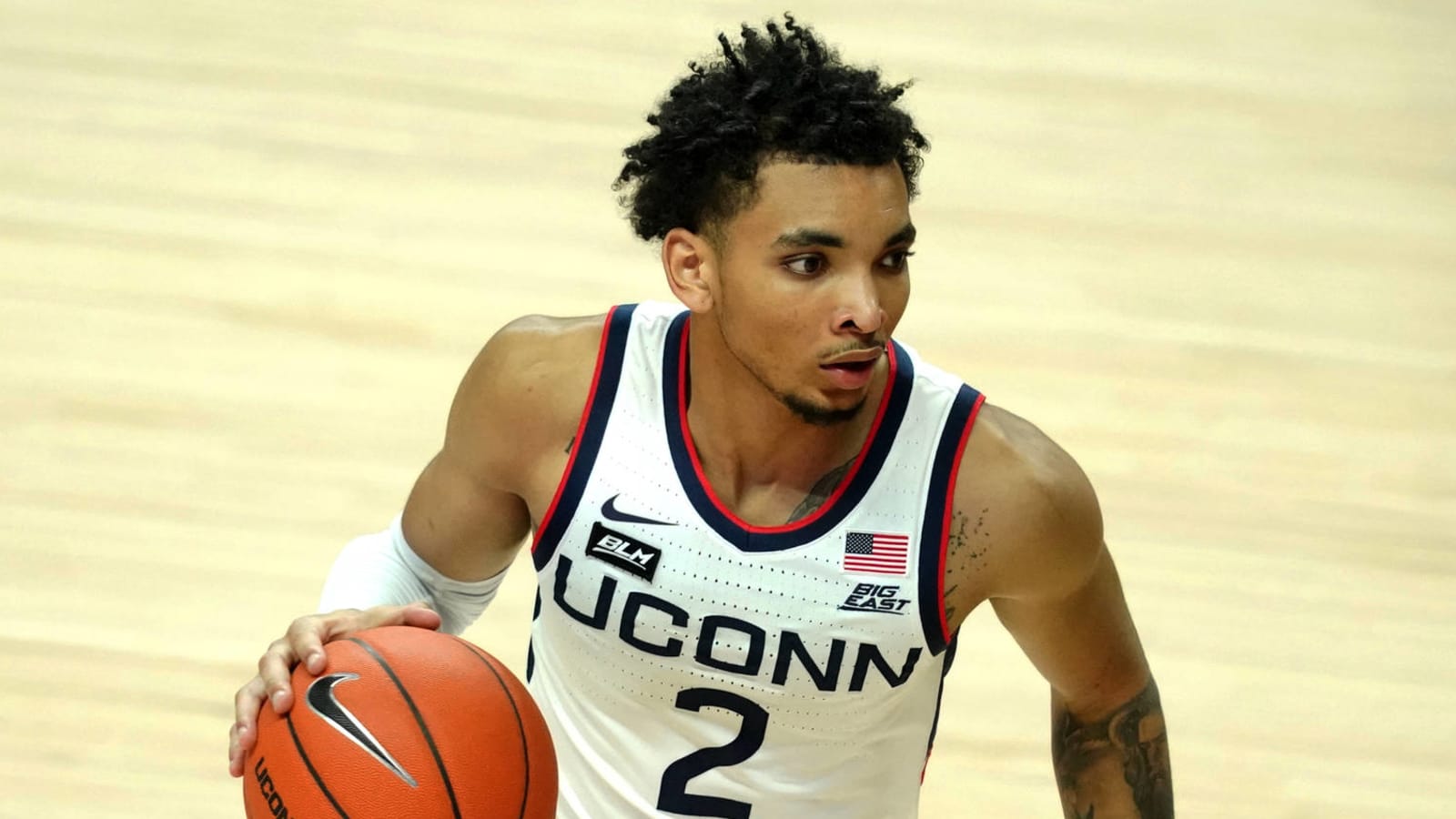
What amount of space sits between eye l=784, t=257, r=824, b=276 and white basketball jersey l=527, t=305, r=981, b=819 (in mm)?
282

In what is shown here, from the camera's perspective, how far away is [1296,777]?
3.61 meters

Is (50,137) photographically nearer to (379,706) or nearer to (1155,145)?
(1155,145)

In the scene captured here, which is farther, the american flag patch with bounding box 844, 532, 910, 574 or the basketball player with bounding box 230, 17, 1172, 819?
the american flag patch with bounding box 844, 532, 910, 574

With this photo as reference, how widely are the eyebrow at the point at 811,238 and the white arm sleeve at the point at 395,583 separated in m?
0.77

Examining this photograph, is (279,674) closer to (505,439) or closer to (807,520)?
(505,439)

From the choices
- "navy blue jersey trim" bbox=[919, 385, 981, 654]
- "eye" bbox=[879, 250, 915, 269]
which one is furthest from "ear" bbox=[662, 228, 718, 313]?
"navy blue jersey trim" bbox=[919, 385, 981, 654]

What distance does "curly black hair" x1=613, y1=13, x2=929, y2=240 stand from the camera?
80.2 inches

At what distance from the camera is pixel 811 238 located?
2.00 meters

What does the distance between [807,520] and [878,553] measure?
10cm

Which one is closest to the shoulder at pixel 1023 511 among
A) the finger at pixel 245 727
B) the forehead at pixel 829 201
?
the forehead at pixel 829 201

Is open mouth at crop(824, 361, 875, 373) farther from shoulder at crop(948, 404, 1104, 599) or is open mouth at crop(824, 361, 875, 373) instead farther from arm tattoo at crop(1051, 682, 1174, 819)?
arm tattoo at crop(1051, 682, 1174, 819)

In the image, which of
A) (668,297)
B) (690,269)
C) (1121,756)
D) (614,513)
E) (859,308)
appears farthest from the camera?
(668,297)

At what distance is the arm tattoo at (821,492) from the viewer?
7.33 ft

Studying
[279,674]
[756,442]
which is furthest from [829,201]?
[279,674]
